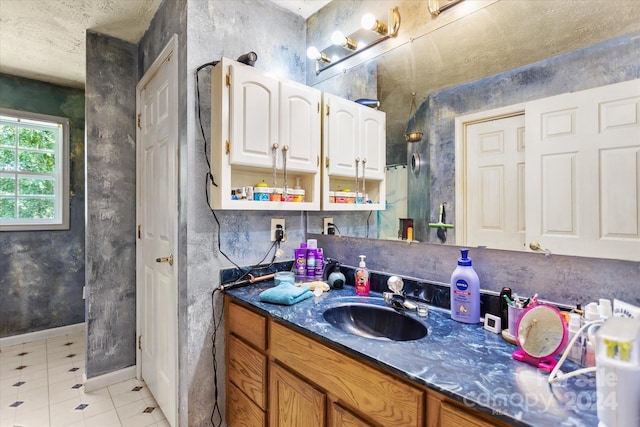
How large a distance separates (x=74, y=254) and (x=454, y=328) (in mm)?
3627

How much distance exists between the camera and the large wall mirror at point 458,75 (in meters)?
0.98

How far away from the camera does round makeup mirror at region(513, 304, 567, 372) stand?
828 millimetres

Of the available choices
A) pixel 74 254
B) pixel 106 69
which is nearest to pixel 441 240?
pixel 106 69

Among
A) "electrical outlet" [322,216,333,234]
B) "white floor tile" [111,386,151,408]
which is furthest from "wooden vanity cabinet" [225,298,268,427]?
"white floor tile" [111,386,151,408]

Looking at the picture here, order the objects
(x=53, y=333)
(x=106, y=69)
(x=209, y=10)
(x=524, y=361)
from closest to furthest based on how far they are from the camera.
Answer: (x=524, y=361)
(x=209, y=10)
(x=106, y=69)
(x=53, y=333)

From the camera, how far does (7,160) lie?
116 inches

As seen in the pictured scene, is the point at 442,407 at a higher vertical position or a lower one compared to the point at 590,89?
lower

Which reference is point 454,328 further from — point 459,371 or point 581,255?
point 581,255

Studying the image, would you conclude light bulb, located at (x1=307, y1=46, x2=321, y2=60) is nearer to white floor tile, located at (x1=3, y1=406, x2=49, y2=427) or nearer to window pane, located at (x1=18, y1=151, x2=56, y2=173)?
white floor tile, located at (x1=3, y1=406, x2=49, y2=427)

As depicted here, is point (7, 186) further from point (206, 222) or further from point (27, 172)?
point (206, 222)

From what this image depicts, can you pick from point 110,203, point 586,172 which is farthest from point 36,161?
point 586,172

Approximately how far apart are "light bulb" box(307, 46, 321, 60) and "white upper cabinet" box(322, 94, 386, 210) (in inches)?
12.4

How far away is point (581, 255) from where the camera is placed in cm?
101

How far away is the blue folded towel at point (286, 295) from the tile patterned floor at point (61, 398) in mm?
1189
